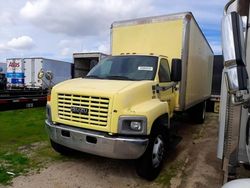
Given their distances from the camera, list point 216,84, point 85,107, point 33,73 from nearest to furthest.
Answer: point 85,107 → point 216,84 → point 33,73

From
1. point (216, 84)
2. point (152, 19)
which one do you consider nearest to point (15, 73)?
point (216, 84)

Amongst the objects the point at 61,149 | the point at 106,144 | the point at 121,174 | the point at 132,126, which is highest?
the point at 132,126

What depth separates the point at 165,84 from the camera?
6.20m

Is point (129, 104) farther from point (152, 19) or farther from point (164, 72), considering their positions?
point (152, 19)

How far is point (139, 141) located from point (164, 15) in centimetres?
368

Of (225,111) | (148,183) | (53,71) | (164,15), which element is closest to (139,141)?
(148,183)

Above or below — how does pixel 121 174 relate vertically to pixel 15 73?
below

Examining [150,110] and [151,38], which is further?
[151,38]

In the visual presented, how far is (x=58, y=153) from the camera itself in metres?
6.53

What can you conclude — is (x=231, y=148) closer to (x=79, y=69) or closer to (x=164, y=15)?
(x=164, y=15)

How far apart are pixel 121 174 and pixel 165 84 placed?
200cm

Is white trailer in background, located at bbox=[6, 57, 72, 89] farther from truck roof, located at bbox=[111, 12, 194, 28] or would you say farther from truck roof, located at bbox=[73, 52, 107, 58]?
truck roof, located at bbox=[111, 12, 194, 28]

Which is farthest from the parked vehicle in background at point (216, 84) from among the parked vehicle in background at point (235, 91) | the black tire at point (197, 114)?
the parked vehicle in background at point (235, 91)

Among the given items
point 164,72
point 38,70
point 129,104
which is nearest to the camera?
point 129,104
